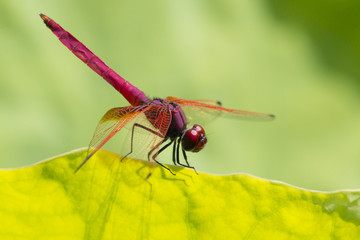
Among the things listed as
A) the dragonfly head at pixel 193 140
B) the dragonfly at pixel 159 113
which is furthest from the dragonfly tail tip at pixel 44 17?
the dragonfly head at pixel 193 140

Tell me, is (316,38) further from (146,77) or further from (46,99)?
(46,99)

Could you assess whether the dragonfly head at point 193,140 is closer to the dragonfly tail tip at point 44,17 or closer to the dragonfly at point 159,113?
the dragonfly at point 159,113

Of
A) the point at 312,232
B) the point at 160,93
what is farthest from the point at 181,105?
the point at 312,232

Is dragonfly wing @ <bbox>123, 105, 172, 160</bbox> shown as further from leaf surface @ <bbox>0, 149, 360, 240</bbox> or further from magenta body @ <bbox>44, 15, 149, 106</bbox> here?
leaf surface @ <bbox>0, 149, 360, 240</bbox>

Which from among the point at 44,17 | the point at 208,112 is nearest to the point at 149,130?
the point at 208,112

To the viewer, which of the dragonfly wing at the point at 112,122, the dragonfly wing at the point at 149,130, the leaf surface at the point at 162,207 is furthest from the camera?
Answer: the dragonfly wing at the point at 149,130

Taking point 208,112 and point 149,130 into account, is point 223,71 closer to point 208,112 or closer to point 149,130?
point 208,112

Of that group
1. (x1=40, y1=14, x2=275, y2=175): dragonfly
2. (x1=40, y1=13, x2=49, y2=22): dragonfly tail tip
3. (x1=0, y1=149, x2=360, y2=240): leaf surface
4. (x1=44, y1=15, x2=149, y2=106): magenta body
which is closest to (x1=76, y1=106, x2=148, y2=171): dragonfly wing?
(x1=40, y1=14, x2=275, y2=175): dragonfly
